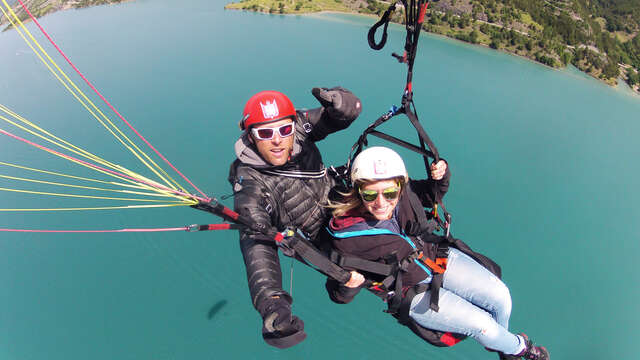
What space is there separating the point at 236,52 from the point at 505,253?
10.4 metres

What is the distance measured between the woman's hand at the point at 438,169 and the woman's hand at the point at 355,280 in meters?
0.89

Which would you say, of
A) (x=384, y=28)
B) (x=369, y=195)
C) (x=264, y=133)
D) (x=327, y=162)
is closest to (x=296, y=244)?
(x=369, y=195)

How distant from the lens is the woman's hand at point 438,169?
2023mm

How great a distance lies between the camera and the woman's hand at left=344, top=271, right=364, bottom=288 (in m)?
1.70

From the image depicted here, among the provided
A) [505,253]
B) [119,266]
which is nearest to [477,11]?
[505,253]

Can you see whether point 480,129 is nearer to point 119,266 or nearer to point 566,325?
point 566,325

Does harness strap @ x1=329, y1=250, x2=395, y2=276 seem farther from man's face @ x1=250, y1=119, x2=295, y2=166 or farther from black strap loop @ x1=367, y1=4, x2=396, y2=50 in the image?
black strap loop @ x1=367, y1=4, x2=396, y2=50

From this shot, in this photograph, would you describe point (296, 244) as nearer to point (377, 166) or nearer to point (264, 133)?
point (377, 166)

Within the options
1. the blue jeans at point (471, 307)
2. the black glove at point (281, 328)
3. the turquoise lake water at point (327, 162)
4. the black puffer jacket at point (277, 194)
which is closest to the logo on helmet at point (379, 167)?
the black puffer jacket at point (277, 194)

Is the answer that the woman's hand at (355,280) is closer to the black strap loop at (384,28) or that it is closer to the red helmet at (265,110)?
the red helmet at (265,110)

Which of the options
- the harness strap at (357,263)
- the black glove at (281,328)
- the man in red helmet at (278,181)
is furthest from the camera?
the harness strap at (357,263)

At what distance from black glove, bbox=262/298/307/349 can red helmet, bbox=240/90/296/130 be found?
1.12 metres

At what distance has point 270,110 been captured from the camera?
6.10ft

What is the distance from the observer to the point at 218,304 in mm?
3963
